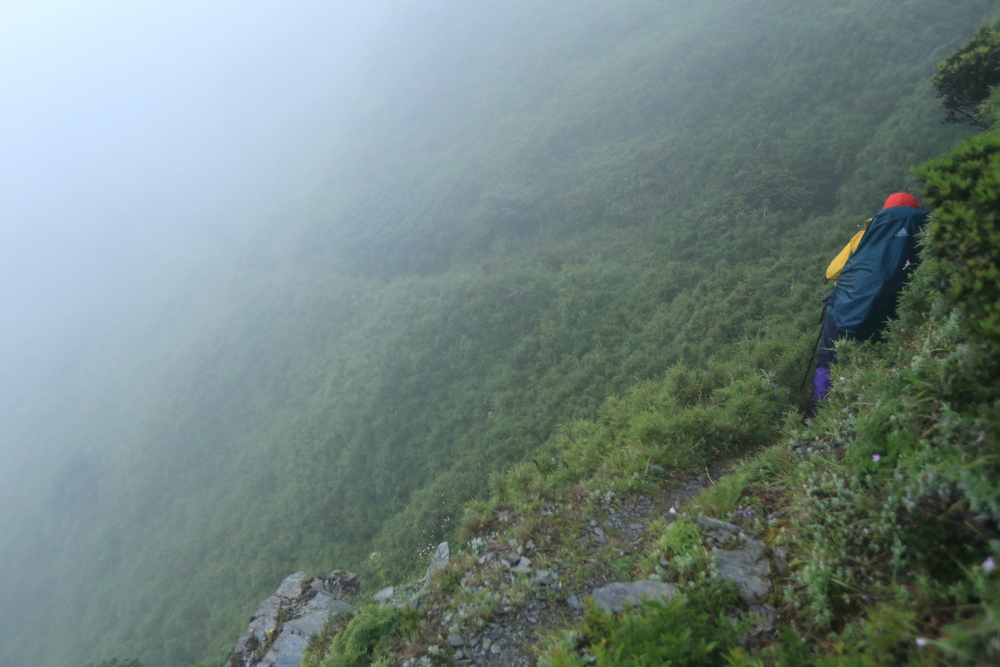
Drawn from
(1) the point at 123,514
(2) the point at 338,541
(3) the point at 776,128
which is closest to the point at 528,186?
(3) the point at 776,128

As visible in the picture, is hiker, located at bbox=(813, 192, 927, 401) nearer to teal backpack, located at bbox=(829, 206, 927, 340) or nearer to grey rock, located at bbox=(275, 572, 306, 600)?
teal backpack, located at bbox=(829, 206, 927, 340)

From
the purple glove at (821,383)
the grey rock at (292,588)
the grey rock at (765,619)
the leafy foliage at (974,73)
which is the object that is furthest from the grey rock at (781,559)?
the leafy foliage at (974,73)

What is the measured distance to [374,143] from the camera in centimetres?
4412

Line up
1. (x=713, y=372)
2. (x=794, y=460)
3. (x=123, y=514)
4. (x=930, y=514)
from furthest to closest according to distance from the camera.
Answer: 1. (x=123, y=514)
2. (x=713, y=372)
3. (x=794, y=460)
4. (x=930, y=514)

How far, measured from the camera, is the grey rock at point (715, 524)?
12.7 ft

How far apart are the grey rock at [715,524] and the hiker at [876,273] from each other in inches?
96.1

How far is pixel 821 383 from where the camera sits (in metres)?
5.68

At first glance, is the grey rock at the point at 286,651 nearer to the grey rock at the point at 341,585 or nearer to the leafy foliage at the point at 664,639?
the grey rock at the point at 341,585

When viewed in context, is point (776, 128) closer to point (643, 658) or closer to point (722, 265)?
point (722, 265)

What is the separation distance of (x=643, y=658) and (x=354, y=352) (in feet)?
68.1

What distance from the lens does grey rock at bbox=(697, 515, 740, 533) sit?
3879mm

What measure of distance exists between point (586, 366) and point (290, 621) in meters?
9.17

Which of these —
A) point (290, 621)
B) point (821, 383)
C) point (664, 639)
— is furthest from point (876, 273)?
point (290, 621)

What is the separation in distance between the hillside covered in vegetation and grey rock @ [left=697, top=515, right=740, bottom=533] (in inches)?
8.5
